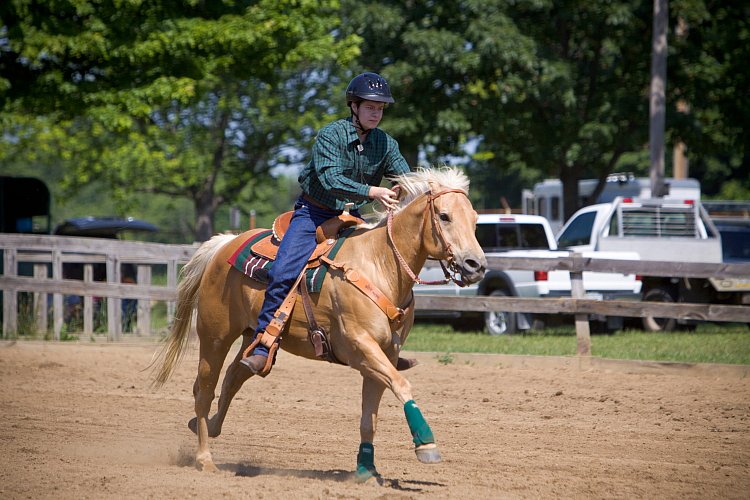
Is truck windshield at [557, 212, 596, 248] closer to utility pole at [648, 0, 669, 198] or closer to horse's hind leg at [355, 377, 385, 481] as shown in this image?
A: utility pole at [648, 0, 669, 198]

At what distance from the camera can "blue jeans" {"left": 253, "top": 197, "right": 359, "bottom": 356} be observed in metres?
6.32

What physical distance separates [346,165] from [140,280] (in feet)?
29.1

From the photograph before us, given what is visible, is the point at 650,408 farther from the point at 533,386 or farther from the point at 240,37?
the point at 240,37

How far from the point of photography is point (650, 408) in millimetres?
8992

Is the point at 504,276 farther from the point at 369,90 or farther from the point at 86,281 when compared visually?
the point at 369,90

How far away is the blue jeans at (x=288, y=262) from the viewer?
6324 mm

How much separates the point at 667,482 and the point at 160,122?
2526 cm

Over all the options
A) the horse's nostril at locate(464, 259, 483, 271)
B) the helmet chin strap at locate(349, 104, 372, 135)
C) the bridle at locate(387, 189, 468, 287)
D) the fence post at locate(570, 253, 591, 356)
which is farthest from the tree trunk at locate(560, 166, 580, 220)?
the horse's nostril at locate(464, 259, 483, 271)

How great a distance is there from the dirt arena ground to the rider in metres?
1.13

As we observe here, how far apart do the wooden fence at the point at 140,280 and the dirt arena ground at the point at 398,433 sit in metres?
0.93

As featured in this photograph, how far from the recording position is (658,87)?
18.6 meters

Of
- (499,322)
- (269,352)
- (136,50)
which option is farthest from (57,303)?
(269,352)

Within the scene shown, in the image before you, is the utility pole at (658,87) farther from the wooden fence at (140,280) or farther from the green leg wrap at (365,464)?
the green leg wrap at (365,464)

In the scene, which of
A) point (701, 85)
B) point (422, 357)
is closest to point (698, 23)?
point (701, 85)
